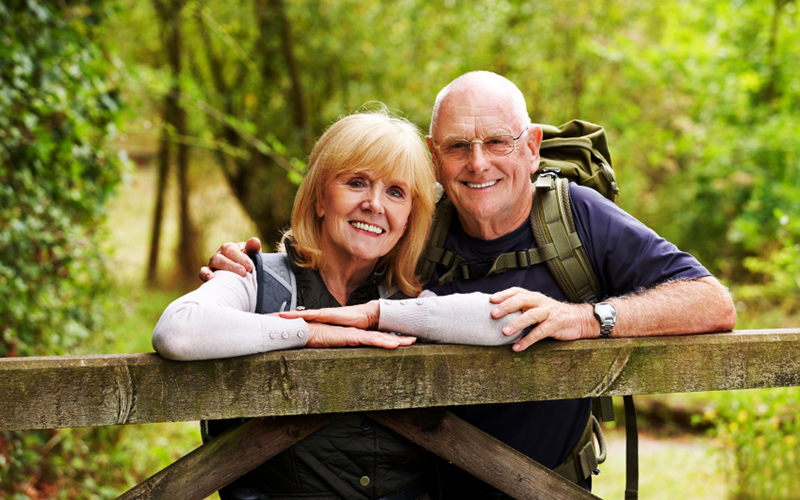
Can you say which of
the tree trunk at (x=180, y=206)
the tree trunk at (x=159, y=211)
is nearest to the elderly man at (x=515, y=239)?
the tree trunk at (x=180, y=206)

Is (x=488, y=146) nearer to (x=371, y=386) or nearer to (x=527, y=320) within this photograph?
(x=527, y=320)

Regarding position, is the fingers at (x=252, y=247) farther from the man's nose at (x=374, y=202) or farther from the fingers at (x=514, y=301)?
the fingers at (x=514, y=301)

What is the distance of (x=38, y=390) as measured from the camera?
138cm

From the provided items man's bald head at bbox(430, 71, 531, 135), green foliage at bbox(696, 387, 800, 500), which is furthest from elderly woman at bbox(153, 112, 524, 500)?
green foliage at bbox(696, 387, 800, 500)

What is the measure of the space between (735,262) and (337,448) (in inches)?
383

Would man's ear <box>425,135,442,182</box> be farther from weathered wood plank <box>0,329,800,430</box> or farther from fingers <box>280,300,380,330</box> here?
weathered wood plank <box>0,329,800,430</box>

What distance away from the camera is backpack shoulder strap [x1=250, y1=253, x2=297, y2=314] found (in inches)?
78.5

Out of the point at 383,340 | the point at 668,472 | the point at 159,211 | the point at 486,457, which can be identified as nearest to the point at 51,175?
the point at 383,340

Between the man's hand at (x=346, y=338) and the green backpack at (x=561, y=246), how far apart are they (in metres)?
0.74

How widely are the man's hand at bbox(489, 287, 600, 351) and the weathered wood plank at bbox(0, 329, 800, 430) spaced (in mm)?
37

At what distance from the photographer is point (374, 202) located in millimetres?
2088

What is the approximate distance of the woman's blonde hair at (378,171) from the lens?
6.89 feet

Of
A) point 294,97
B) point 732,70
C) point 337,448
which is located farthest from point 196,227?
point 337,448

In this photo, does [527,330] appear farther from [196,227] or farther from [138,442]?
[196,227]
